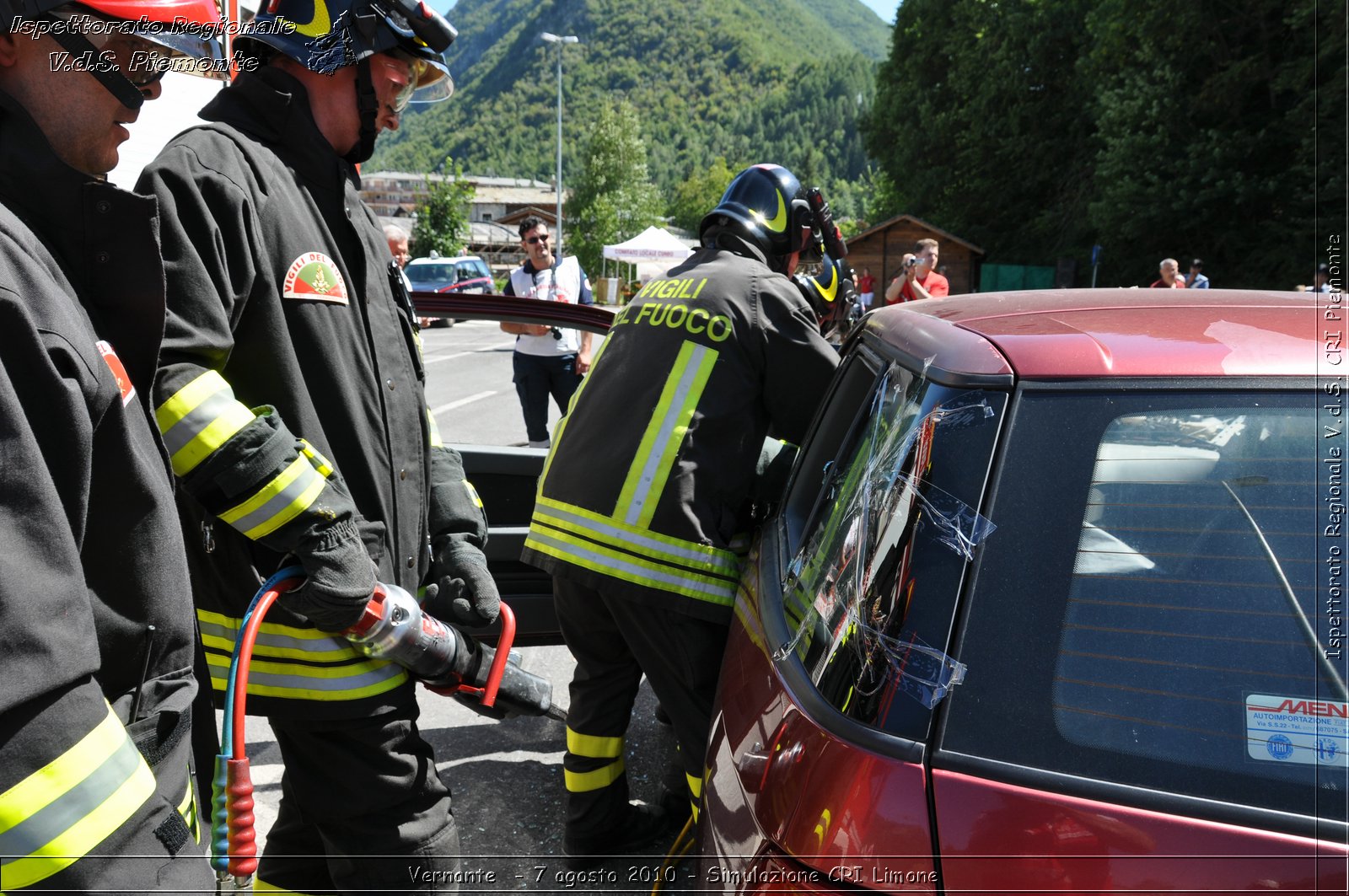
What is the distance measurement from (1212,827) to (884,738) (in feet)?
1.20

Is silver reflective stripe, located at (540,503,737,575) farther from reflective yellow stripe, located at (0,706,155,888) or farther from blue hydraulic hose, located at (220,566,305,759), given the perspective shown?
reflective yellow stripe, located at (0,706,155,888)

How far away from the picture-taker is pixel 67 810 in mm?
1027

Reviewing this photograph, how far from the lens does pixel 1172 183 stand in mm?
20719

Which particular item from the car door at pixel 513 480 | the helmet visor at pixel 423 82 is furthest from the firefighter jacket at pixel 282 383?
the car door at pixel 513 480

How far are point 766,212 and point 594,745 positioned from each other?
164 cm

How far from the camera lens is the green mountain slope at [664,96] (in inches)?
6038

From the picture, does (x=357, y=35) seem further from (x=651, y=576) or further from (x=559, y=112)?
(x=559, y=112)

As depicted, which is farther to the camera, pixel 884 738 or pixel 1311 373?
pixel 1311 373

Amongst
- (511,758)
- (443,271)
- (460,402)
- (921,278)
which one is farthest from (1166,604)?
(443,271)

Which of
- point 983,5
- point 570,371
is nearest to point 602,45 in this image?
point 983,5

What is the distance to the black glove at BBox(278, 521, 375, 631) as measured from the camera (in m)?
1.71

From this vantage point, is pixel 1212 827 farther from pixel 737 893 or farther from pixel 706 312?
pixel 706 312

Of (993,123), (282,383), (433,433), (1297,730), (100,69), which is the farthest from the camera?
(993,123)

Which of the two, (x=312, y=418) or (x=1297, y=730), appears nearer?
(x=1297, y=730)
